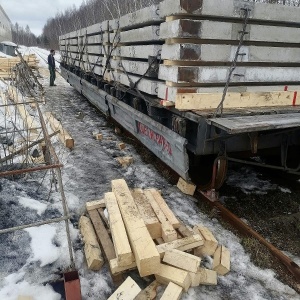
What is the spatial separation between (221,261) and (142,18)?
3.48m

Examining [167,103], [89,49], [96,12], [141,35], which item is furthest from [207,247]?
[96,12]

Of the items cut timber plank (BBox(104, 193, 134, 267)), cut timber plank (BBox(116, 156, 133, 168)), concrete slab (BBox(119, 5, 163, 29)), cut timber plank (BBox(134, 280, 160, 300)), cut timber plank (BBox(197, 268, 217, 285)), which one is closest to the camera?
cut timber plank (BBox(134, 280, 160, 300))

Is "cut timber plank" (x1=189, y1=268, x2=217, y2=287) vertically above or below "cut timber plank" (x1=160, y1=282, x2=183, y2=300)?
below

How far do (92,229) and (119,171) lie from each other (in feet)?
6.74

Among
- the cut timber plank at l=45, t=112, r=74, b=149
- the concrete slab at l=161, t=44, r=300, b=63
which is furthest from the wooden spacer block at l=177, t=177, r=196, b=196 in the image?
the cut timber plank at l=45, t=112, r=74, b=149

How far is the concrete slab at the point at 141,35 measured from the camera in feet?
13.7

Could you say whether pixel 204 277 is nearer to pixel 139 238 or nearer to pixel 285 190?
pixel 139 238

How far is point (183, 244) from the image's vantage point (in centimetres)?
299

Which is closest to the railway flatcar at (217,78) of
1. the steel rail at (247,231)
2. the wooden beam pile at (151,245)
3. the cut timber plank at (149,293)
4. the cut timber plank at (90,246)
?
the steel rail at (247,231)

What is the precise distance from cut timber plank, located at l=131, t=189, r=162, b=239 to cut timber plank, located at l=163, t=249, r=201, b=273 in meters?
0.40

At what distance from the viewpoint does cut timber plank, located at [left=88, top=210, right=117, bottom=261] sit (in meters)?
2.94

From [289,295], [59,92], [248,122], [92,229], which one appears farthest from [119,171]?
[59,92]

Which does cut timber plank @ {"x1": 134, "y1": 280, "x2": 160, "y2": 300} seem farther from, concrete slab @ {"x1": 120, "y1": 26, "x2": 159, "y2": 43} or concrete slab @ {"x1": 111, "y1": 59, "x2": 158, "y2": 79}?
concrete slab @ {"x1": 120, "y1": 26, "x2": 159, "y2": 43}

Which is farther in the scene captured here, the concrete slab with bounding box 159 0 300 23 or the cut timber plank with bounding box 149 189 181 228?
the concrete slab with bounding box 159 0 300 23
